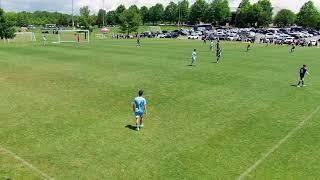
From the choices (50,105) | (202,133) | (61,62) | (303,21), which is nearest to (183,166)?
(202,133)

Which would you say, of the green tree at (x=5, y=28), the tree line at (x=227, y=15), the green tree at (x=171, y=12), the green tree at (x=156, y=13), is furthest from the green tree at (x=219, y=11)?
the green tree at (x=5, y=28)

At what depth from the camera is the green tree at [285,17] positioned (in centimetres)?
15400

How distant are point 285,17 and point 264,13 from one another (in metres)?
13.3

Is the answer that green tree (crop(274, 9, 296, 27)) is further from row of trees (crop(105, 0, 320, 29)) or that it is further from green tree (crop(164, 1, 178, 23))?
green tree (crop(164, 1, 178, 23))

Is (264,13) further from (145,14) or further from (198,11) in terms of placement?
(145,14)

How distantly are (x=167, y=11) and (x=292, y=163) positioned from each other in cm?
17484

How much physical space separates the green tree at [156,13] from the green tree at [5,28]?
116m

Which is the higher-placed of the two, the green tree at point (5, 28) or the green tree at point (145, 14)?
the green tree at point (145, 14)

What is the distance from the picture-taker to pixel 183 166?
12.2 m

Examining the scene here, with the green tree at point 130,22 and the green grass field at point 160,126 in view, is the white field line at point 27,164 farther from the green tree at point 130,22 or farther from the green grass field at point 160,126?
the green tree at point 130,22

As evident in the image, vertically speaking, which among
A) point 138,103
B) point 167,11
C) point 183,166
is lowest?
point 183,166

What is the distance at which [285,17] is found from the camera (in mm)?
154000

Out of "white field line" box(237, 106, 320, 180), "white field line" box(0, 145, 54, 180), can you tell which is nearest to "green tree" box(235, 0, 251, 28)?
"white field line" box(237, 106, 320, 180)

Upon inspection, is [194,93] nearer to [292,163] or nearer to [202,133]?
[202,133]
